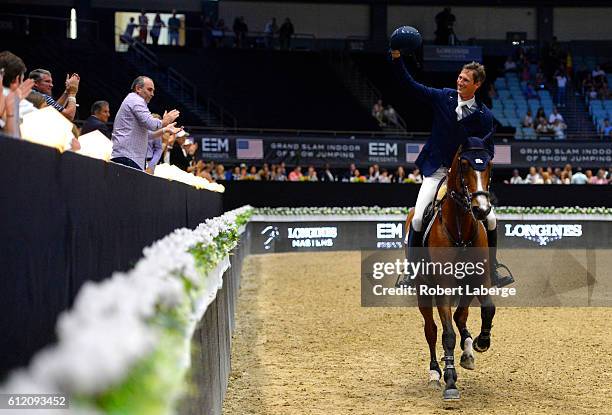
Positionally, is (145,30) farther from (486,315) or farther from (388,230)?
(486,315)

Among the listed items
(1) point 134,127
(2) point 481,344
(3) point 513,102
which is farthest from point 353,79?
(2) point 481,344

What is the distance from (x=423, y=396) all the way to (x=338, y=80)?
2947 cm

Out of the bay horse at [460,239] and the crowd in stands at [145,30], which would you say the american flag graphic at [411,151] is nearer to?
the crowd in stands at [145,30]

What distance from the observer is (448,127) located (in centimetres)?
853

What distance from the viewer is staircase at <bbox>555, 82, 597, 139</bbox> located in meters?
36.2

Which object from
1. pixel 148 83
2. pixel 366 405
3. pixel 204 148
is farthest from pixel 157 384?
pixel 204 148

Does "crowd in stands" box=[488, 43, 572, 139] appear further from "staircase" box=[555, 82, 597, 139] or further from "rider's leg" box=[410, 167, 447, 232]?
"rider's leg" box=[410, 167, 447, 232]

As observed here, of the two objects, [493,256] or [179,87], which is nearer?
[493,256]

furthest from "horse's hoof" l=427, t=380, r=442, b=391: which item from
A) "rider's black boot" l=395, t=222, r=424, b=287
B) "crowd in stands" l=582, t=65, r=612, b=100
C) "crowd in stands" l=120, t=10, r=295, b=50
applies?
"crowd in stands" l=582, t=65, r=612, b=100

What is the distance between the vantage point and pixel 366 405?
7.31 metres

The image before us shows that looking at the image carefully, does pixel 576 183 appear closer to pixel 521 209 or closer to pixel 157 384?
pixel 521 209

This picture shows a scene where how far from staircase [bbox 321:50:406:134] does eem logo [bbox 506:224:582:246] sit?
28.6 feet

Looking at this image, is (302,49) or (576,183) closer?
(576,183)

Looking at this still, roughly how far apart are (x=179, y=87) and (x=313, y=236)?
313 inches
